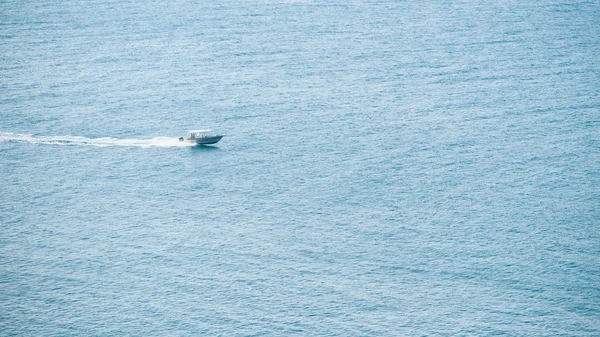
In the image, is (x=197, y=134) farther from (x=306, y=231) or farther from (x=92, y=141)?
(x=306, y=231)

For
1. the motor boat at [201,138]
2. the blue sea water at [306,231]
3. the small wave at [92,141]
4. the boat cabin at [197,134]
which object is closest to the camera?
the blue sea water at [306,231]

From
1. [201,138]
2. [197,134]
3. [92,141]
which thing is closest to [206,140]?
[201,138]

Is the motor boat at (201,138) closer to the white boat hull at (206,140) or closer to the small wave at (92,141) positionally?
the white boat hull at (206,140)

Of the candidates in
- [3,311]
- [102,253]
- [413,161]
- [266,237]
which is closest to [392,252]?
[266,237]

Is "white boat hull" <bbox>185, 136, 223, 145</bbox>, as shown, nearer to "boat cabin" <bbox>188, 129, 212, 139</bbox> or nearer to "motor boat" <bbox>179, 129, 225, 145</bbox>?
"motor boat" <bbox>179, 129, 225, 145</bbox>

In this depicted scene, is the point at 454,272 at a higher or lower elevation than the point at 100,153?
lower

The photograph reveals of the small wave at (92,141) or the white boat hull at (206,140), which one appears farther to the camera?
the small wave at (92,141)

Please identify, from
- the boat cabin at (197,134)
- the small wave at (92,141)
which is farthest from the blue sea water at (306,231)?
the boat cabin at (197,134)

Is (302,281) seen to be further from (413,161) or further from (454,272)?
(413,161)

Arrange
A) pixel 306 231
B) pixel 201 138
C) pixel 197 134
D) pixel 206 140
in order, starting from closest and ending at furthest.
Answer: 1. pixel 306 231
2. pixel 201 138
3. pixel 206 140
4. pixel 197 134
